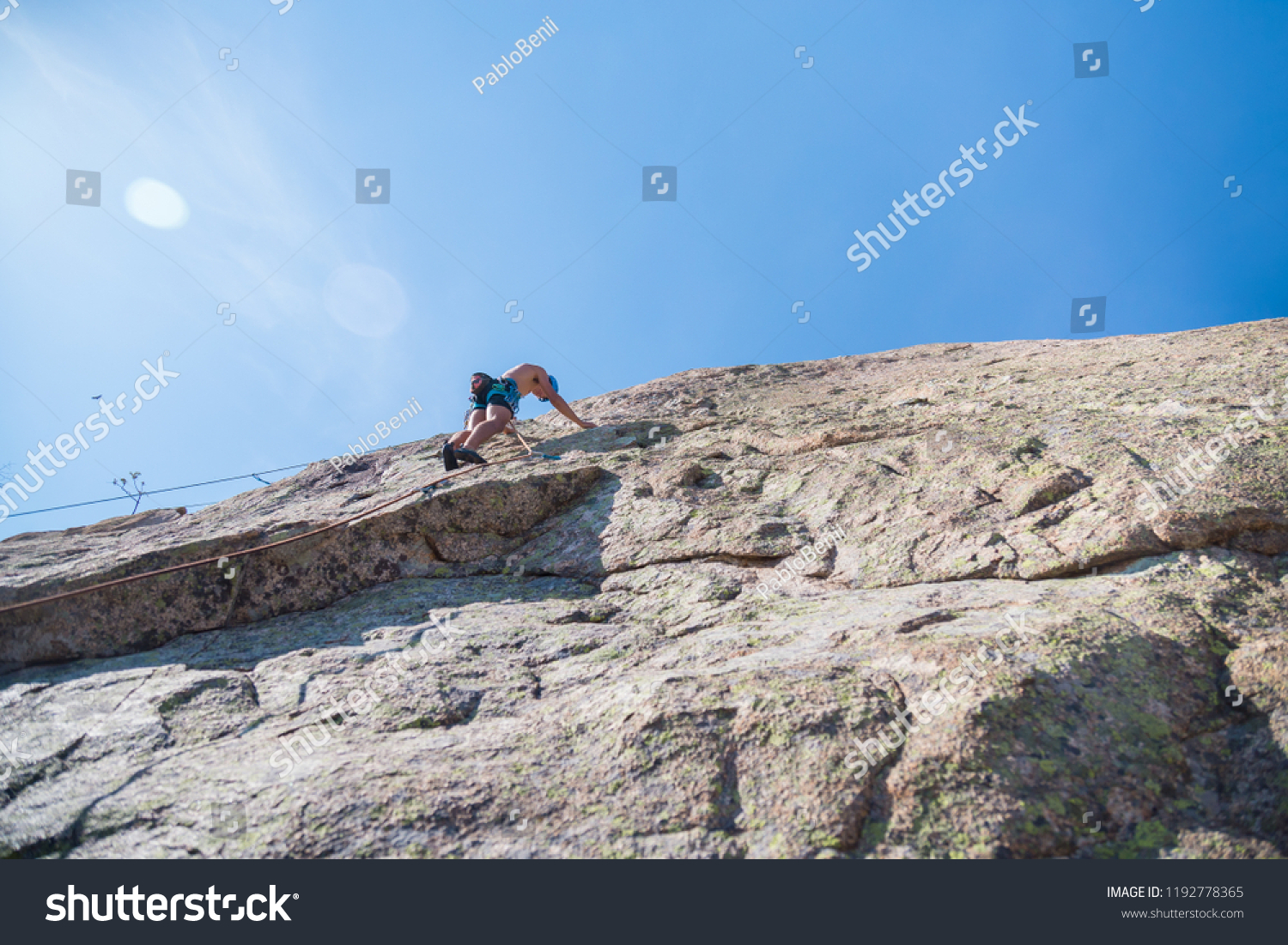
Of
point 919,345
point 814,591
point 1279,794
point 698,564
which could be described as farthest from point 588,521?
point 919,345

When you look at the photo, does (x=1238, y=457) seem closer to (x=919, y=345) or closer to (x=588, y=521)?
(x=588, y=521)

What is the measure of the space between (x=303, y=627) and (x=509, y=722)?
10.4 ft

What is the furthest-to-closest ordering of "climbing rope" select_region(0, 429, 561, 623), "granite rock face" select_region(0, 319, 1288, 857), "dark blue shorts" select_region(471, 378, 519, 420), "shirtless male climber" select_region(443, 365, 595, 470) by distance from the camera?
1. "dark blue shorts" select_region(471, 378, 519, 420)
2. "shirtless male climber" select_region(443, 365, 595, 470)
3. "climbing rope" select_region(0, 429, 561, 623)
4. "granite rock face" select_region(0, 319, 1288, 857)

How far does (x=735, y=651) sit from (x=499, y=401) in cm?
665

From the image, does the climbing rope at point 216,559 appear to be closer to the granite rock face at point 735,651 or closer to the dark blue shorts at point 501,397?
the granite rock face at point 735,651

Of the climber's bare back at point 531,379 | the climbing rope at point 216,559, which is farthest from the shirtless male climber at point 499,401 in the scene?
the climbing rope at point 216,559

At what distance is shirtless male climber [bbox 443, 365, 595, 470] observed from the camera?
948cm

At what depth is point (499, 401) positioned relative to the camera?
10.2m

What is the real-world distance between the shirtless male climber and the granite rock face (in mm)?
1229

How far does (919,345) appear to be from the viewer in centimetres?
1262

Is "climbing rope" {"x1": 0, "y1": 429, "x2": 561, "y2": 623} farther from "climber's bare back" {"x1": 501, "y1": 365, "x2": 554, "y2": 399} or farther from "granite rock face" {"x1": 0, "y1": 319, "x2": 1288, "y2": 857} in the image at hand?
"climber's bare back" {"x1": 501, "y1": 365, "x2": 554, "y2": 399}

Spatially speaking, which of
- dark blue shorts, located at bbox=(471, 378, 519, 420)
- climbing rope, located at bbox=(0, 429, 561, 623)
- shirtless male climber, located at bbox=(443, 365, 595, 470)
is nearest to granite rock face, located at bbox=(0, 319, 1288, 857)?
climbing rope, located at bbox=(0, 429, 561, 623)

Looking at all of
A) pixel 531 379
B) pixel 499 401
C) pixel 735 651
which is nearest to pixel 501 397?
pixel 499 401

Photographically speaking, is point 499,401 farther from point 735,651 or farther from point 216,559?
point 735,651
